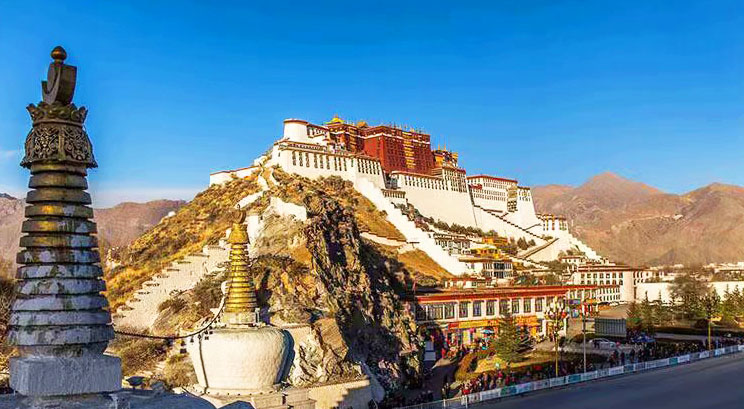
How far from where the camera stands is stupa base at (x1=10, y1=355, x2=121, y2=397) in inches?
355

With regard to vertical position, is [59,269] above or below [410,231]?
below

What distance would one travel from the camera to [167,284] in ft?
148

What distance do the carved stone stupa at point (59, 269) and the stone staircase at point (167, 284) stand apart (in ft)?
111

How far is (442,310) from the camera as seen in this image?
54.9m

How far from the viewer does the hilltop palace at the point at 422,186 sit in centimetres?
8400

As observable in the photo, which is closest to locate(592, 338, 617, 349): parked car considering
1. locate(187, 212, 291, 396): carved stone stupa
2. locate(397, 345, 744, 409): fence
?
locate(397, 345, 744, 409): fence

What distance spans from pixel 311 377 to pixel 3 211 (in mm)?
131070

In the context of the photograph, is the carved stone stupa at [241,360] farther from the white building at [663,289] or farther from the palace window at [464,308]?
the white building at [663,289]

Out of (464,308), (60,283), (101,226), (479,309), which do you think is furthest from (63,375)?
(101,226)

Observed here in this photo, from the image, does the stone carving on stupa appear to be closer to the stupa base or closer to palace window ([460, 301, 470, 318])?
the stupa base

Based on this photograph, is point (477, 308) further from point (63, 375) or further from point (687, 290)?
point (63, 375)

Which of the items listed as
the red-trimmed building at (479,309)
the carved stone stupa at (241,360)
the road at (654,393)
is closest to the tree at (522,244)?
the red-trimmed building at (479,309)

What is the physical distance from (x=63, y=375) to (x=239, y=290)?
7.85 m

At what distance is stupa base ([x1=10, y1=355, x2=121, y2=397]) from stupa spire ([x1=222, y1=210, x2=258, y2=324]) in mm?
7015
